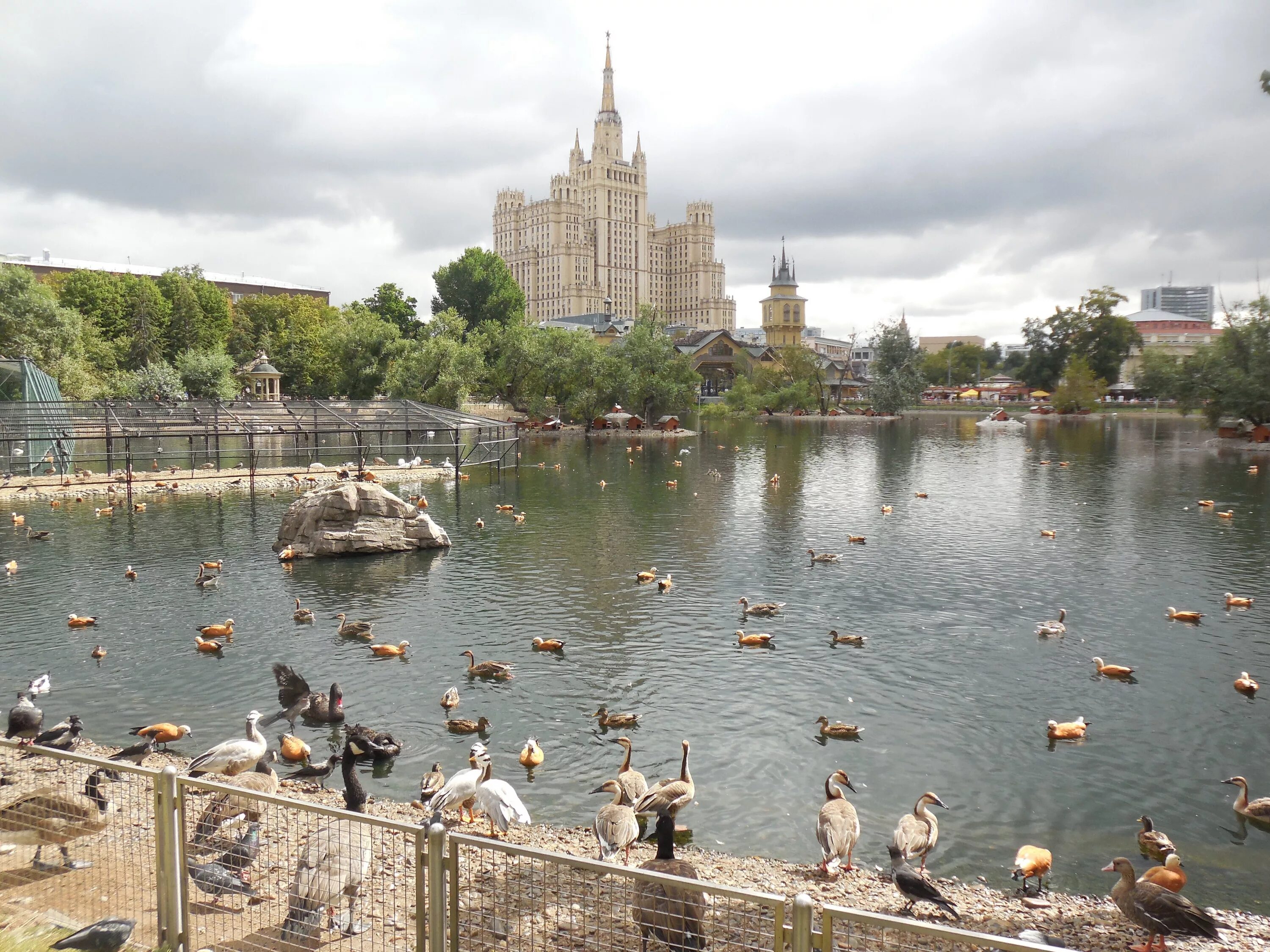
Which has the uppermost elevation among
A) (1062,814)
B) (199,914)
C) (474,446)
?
(474,446)

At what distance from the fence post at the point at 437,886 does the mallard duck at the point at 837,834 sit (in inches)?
220

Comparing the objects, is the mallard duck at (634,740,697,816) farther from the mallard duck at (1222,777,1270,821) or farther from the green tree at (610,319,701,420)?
the green tree at (610,319,701,420)

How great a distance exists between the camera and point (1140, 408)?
13488cm

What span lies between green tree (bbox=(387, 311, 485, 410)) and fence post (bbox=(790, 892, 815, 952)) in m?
71.6

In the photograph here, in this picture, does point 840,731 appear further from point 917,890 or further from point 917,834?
point 917,890

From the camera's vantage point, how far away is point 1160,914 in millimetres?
8867

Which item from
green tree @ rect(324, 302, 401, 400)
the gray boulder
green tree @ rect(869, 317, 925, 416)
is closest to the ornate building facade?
green tree @ rect(869, 317, 925, 416)

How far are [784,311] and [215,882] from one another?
180 metres

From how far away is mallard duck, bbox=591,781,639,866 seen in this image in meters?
10.2

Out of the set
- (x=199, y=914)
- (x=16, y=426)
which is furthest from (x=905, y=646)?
(x=16, y=426)

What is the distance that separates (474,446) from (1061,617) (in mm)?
35475

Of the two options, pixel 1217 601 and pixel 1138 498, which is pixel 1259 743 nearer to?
pixel 1217 601

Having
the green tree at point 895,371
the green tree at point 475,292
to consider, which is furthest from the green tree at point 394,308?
the green tree at point 895,371

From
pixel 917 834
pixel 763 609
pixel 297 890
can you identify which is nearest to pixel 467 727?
pixel 297 890
